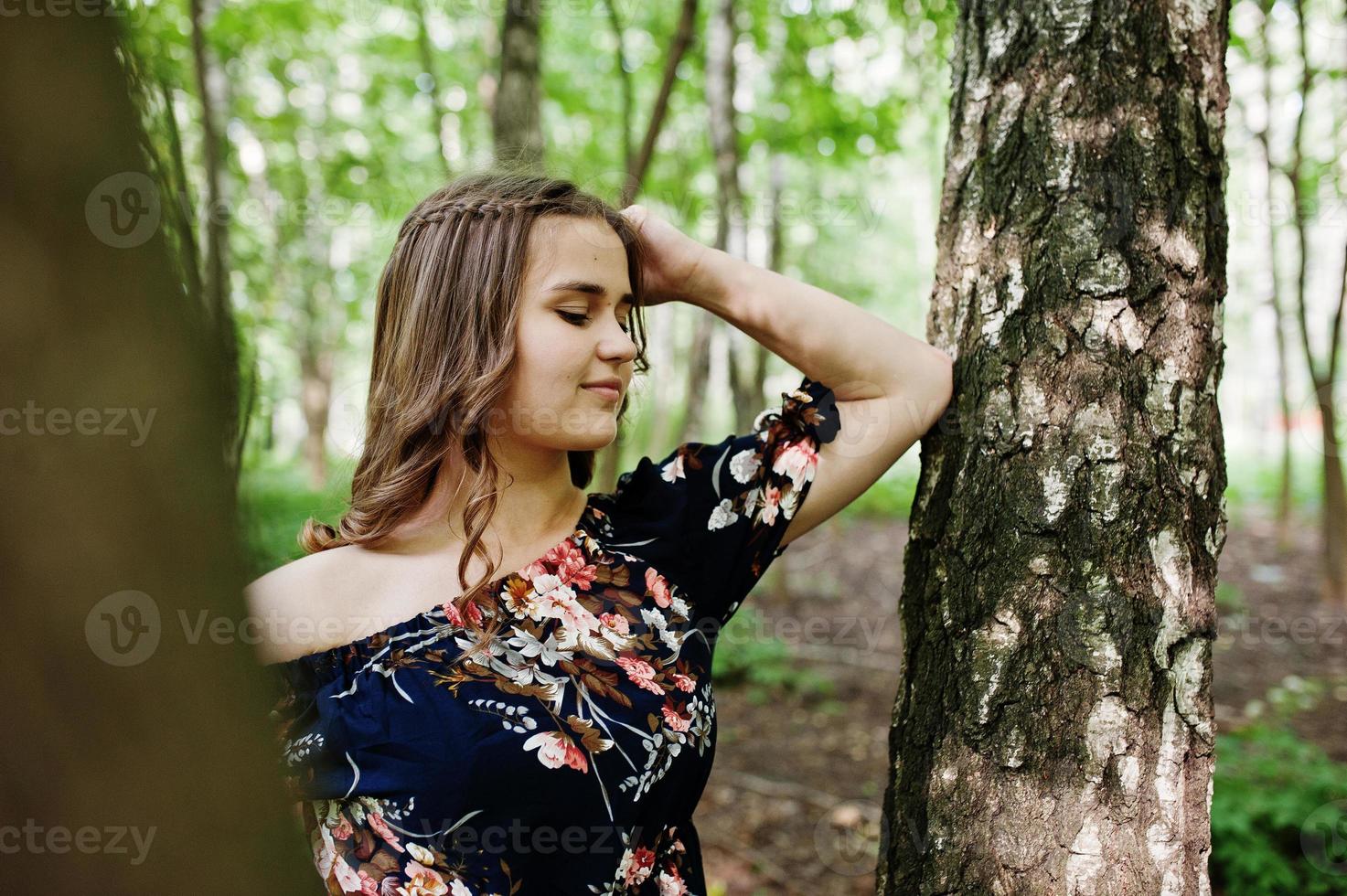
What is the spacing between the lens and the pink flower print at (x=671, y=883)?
1665 millimetres

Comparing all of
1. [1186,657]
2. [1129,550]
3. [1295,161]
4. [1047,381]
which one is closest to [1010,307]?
[1047,381]

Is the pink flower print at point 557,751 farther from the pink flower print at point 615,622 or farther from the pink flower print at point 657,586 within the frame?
the pink flower print at point 657,586

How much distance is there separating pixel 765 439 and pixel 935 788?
2.33ft

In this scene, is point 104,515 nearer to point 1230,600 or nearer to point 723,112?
point 723,112

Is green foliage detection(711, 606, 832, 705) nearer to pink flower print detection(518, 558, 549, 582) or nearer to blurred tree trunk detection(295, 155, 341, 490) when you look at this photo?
pink flower print detection(518, 558, 549, 582)

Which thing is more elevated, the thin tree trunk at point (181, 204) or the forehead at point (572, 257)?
the forehead at point (572, 257)

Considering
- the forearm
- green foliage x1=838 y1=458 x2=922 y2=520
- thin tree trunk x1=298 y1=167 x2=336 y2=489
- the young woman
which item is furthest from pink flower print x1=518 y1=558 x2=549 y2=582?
thin tree trunk x1=298 y1=167 x2=336 y2=489

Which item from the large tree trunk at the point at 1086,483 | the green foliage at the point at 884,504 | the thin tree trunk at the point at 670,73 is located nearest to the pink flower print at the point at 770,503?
the large tree trunk at the point at 1086,483

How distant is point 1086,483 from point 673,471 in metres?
0.76

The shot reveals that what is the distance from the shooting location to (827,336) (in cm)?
175

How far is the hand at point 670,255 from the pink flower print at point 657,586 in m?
0.56

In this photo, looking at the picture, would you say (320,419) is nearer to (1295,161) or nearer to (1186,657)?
(1295,161)

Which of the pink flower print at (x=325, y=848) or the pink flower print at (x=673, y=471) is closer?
the pink flower print at (x=325, y=848)

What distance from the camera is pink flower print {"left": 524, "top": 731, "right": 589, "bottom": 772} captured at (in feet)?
4.80
